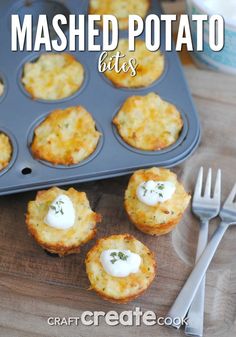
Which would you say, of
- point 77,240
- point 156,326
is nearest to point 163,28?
point 77,240

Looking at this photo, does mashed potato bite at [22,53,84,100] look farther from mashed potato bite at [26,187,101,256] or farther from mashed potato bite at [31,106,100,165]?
mashed potato bite at [26,187,101,256]

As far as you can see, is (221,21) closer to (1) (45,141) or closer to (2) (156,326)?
(1) (45,141)

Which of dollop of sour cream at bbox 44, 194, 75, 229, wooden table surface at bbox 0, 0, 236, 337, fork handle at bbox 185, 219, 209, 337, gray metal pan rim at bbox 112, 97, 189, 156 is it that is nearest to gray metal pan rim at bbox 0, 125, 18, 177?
wooden table surface at bbox 0, 0, 236, 337

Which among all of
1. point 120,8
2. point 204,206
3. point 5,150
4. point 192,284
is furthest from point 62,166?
point 120,8

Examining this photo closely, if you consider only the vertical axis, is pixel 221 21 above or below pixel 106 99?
above

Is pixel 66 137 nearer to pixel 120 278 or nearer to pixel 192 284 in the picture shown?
pixel 120 278

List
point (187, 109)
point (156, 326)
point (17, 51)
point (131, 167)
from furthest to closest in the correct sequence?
1. point (17, 51)
2. point (187, 109)
3. point (131, 167)
4. point (156, 326)

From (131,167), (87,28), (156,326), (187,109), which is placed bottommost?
(156,326)
